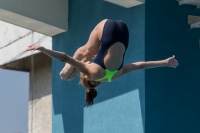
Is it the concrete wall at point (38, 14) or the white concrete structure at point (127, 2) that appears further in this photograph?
the concrete wall at point (38, 14)

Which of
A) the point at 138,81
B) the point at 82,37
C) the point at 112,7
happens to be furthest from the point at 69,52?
the point at 138,81

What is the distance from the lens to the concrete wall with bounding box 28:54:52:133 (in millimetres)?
9453

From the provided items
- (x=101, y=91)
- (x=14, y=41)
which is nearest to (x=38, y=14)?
(x=101, y=91)

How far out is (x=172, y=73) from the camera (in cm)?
643

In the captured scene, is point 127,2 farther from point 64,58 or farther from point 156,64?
point 64,58

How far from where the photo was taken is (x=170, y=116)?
6348 mm

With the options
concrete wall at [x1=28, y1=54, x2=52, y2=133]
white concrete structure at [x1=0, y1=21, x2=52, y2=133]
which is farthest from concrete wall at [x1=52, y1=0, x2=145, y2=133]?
concrete wall at [x1=28, y1=54, x2=52, y2=133]

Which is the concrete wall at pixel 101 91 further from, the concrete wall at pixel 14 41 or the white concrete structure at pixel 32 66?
the white concrete structure at pixel 32 66

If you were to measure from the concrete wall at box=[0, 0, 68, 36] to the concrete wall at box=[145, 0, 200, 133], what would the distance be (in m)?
1.72

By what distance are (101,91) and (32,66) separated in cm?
345

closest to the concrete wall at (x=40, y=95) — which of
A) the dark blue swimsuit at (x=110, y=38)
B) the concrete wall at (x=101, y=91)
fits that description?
the concrete wall at (x=101, y=91)

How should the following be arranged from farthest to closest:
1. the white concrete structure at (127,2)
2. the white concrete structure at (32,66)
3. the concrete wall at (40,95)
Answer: the concrete wall at (40,95) < the white concrete structure at (32,66) < the white concrete structure at (127,2)

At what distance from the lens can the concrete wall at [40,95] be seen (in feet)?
31.0

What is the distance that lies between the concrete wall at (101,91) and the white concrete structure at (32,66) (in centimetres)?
146
